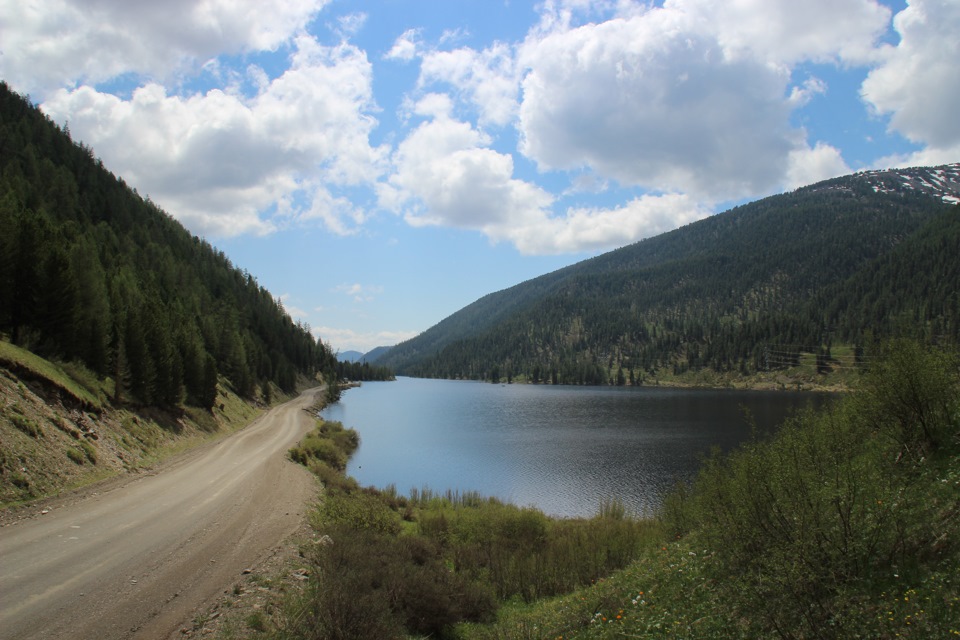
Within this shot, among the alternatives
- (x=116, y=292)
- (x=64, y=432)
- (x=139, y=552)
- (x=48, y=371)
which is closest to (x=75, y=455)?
(x=64, y=432)

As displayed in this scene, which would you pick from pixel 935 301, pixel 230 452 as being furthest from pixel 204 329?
pixel 935 301

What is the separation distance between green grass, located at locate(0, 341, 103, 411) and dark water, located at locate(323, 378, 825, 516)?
62.3 feet

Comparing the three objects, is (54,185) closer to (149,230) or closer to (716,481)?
(149,230)

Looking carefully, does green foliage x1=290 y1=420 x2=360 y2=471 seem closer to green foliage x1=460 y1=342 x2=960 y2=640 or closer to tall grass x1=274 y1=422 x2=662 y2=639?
tall grass x1=274 y1=422 x2=662 y2=639

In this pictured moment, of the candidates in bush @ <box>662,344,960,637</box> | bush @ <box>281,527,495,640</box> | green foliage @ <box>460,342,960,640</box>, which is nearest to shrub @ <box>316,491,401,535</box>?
bush @ <box>281,527,495,640</box>

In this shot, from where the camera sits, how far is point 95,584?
457 inches

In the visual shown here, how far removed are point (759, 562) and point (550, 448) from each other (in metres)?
47.3

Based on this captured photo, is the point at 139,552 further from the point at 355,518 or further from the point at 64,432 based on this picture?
the point at 64,432

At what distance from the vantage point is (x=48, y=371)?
26.1 m

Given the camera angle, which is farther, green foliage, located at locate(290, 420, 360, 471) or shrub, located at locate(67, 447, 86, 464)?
green foliage, located at locate(290, 420, 360, 471)

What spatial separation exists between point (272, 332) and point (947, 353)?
382 ft

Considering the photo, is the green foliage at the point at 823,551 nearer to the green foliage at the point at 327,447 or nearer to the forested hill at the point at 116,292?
the green foliage at the point at 327,447

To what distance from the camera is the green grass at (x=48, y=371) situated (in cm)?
2409

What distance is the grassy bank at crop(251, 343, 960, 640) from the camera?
28.0ft
